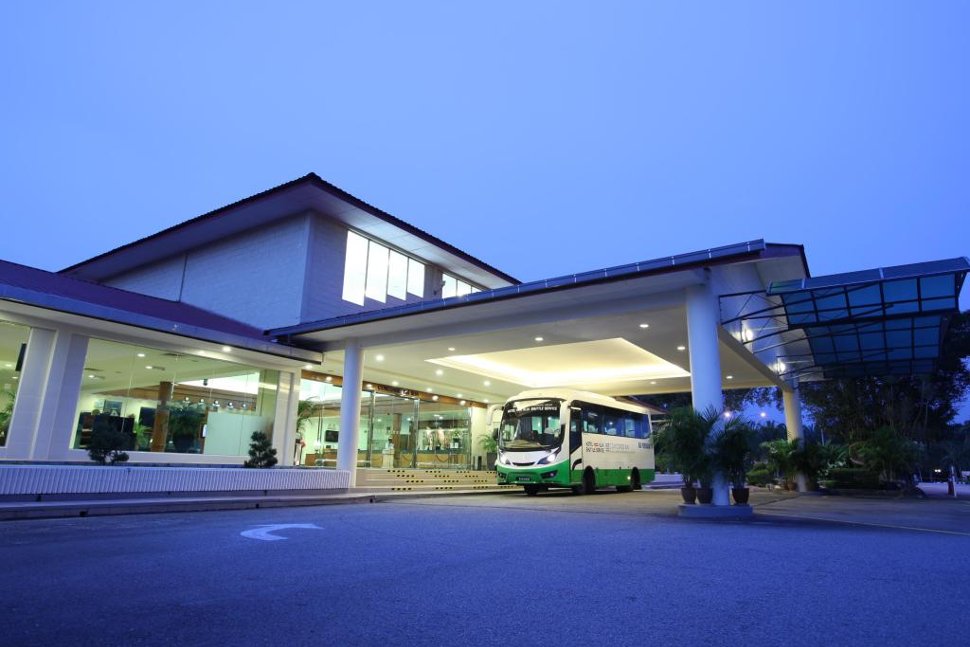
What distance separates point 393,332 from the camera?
1720 centimetres

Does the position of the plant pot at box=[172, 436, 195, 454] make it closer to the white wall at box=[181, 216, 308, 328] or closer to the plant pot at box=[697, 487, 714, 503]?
the white wall at box=[181, 216, 308, 328]

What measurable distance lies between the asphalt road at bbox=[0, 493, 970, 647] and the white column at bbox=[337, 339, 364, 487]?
27.4ft

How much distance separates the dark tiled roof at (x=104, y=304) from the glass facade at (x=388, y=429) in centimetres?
432

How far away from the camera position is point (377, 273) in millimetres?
21609

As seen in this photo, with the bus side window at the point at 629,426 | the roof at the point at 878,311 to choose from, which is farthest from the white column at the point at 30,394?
the bus side window at the point at 629,426

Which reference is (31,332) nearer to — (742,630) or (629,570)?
(629,570)

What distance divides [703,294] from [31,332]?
15.1 metres

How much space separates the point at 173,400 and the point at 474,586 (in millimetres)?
14054

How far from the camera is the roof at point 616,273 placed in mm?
10653

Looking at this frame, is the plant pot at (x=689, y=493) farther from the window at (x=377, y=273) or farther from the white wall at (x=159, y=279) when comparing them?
the white wall at (x=159, y=279)

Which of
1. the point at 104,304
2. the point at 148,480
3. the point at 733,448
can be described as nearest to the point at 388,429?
the point at 104,304

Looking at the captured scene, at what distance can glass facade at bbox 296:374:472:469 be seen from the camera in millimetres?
22172

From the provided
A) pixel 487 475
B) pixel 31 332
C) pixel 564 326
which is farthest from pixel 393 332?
pixel 487 475

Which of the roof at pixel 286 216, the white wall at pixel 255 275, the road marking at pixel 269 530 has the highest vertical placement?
the roof at pixel 286 216
